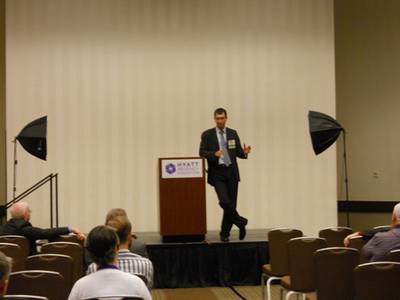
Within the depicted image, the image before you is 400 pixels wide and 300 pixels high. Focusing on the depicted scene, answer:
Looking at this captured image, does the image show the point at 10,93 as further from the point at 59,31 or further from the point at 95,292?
the point at 95,292

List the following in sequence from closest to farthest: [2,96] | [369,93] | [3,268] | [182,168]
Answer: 1. [3,268]
2. [182,168]
3. [2,96]
4. [369,93]

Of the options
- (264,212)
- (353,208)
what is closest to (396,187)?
(353,208)

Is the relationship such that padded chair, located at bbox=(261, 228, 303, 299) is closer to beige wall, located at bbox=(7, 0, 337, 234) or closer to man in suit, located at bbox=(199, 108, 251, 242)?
man in suit, located at bbox=(199, 108, 251, 242)

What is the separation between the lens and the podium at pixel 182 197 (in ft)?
30.0

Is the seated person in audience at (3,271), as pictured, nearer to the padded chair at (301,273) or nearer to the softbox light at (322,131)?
the padded chair at (301,273)

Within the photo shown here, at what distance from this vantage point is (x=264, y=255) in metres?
9.44

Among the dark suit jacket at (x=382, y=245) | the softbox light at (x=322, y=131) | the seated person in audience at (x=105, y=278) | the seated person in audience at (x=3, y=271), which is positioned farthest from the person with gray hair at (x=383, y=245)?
the softbox light at (x=322, y=131)

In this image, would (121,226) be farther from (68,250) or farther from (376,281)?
(68,250)

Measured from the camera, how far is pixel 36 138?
10430 mm

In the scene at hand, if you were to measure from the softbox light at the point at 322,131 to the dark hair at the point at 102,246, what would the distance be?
6728 millimetres

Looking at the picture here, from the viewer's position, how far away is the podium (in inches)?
360

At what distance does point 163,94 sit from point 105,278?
7.81 m

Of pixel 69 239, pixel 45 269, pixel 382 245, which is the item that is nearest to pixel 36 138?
pixel 69 239

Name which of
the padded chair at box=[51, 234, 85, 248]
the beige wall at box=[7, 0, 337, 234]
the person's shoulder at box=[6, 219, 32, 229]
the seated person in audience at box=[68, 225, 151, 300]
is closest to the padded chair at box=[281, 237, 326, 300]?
the padded chair at box=[51, 234, 85, 248]
